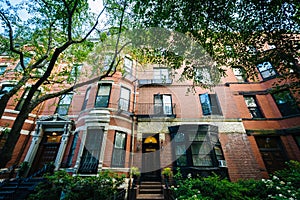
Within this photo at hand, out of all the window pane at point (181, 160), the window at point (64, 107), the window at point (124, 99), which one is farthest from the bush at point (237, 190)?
the window at point (64, 107)

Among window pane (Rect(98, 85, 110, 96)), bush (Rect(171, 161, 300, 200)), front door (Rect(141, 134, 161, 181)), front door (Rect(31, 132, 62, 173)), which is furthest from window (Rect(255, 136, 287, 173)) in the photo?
front door (Rect(31, 132, 62, 173))

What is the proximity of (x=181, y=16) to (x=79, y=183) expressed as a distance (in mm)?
8723

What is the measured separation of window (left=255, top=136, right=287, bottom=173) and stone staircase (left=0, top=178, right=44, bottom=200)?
14.1 metres

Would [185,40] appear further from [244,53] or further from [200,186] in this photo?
[200,186]

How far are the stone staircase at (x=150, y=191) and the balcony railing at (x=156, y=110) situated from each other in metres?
4.49

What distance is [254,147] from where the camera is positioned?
8797 mm

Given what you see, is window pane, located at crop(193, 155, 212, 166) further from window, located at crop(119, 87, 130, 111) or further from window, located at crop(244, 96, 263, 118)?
window, located at crop(119, 87, 130, 111)

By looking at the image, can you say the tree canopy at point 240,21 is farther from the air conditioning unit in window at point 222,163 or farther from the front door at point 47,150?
the front door at point 47,150

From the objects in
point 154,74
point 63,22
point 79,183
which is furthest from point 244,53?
point 79,183

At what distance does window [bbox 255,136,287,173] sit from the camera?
825 cm

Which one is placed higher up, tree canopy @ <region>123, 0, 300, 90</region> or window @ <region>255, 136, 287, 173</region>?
tree canopy @ <region>123, 0, 300, 90</region>

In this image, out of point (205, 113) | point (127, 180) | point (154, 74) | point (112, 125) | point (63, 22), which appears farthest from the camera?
point (154, 74)

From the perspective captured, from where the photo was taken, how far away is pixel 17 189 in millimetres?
7129

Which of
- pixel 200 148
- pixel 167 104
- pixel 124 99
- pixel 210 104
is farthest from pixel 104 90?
pixel 210 104
